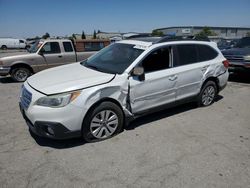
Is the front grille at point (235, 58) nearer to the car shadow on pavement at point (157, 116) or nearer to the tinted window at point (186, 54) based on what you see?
the car shadow on pavement at point (157, 116)

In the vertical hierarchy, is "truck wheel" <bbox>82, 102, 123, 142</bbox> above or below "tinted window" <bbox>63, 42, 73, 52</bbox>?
below

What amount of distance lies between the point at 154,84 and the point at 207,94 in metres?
1.97

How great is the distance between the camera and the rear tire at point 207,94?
526 centimetres

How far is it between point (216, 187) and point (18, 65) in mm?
8048

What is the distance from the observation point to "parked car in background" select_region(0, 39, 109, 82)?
328 inches

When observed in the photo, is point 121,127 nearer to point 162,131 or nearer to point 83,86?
point 162,131

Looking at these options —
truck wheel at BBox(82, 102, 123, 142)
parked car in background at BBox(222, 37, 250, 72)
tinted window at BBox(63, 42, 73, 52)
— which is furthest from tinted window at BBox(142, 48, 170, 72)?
tinted window at BBox(63, 42, 73, 52)

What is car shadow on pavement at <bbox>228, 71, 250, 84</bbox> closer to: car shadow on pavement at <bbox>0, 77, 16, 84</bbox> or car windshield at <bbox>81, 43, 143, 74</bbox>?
car windshield at <bbox>81, 43, 143, 74</bbox>

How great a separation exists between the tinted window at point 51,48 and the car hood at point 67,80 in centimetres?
502

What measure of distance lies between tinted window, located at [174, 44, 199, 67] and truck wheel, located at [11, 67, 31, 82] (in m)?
6.34

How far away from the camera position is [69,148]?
A: 3.52 metres

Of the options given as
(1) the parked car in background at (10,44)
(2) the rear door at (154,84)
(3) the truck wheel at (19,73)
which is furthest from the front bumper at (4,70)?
(1) the parked car in background at (10,44)

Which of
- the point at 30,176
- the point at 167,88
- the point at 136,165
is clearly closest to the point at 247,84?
the point at 167,88

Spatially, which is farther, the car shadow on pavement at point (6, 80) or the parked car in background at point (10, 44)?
the parked car in background at point (10, 44)
